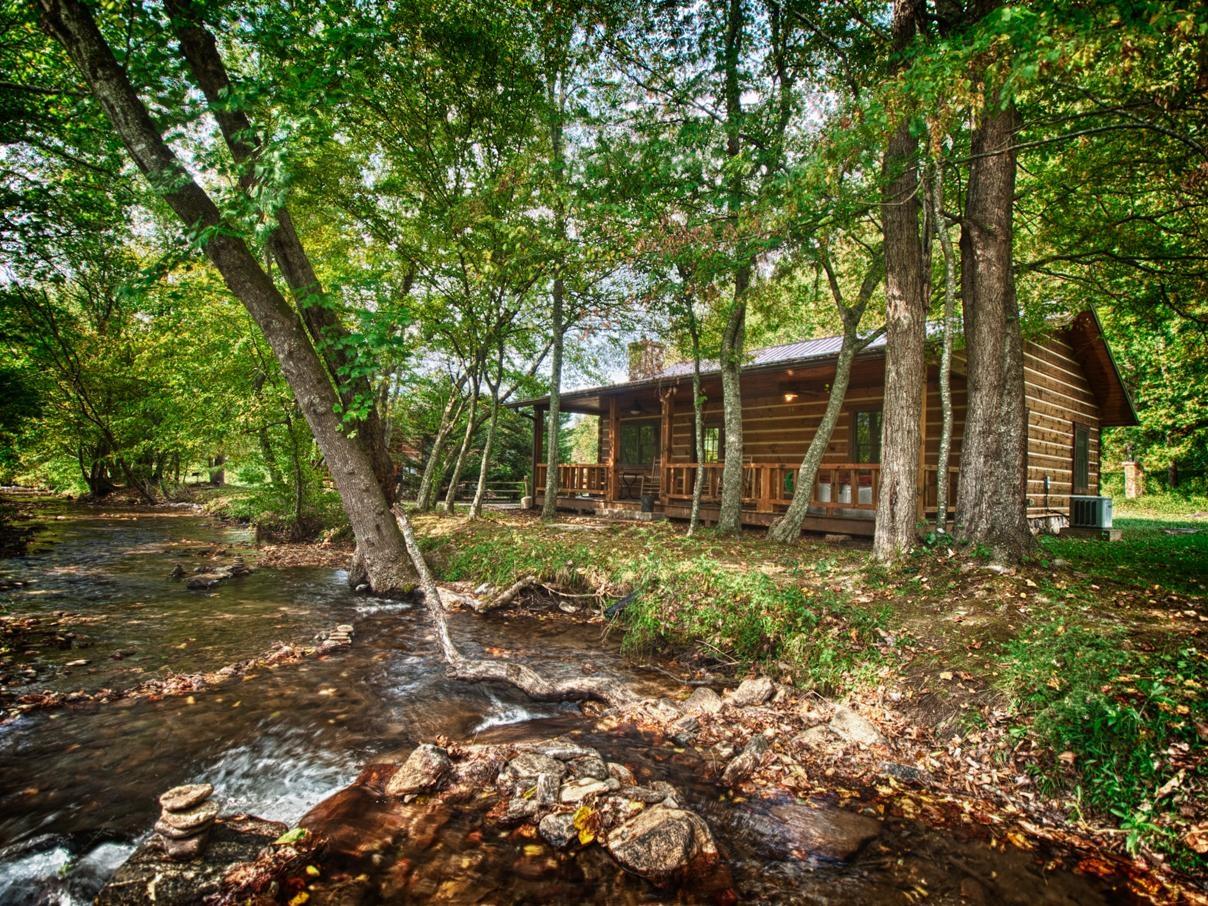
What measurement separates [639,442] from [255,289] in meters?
13.2

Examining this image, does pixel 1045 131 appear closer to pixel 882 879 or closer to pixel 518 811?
pixel 882 879

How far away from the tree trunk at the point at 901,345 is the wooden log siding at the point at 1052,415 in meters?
6.76

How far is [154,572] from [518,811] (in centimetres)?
912

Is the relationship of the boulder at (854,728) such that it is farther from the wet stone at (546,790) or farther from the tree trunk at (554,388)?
the tree trunk at (554,388)

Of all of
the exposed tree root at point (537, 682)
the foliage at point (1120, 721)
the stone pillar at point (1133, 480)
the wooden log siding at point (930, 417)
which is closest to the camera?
the foliage at point (1120, 721)

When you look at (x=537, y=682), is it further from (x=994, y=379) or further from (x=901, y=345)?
(x=994, y=379)

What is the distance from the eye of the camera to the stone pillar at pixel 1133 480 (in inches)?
1003

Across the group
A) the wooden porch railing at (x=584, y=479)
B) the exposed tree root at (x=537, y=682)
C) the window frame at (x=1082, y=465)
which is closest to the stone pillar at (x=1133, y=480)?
the window frame at (x=1082, y=465)

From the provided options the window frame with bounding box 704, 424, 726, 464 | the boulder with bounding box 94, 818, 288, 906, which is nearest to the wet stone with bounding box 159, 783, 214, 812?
the boulder with bounding box 94, 818, 288, 906

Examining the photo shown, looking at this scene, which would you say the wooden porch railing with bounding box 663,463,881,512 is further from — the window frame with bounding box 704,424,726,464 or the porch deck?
the window frame with bounding box 704,424,726,464

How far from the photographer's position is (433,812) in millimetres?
3012

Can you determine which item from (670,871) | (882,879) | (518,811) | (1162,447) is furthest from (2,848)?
(1162,447)

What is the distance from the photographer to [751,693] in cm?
446

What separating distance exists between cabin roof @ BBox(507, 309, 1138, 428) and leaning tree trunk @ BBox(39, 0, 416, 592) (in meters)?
7.87
